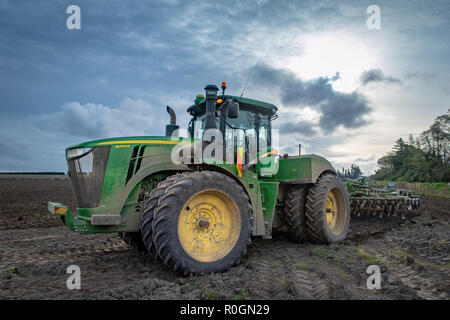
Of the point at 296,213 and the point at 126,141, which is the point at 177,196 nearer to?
the point at 126,141

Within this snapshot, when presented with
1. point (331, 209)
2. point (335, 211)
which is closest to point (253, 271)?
point (331, 209)

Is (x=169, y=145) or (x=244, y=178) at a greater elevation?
(x=169, y=145)

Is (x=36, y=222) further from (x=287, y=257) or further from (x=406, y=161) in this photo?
(x=406, y=161)

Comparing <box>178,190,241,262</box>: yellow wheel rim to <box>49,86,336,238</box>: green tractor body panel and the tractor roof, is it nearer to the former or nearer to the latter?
<box>49,86,336,238</box>: green tractor body panel

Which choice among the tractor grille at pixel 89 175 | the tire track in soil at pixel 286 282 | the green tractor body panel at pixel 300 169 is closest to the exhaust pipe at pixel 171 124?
the tractor grille at pixel 89 175

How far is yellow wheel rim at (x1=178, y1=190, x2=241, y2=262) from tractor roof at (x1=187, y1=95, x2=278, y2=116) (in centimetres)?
230

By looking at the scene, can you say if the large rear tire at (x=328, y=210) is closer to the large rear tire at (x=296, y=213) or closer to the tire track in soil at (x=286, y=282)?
the large rear tire at (x=296, y=213)

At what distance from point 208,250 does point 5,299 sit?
2.45 metres

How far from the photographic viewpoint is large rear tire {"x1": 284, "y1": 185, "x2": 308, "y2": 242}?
664 cm

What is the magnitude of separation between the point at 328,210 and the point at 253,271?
3339 millimetres

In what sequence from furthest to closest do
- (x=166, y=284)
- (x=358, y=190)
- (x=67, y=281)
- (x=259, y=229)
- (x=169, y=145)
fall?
1. (x=358, y=190)
2. (x=259, y=229)
3. (x=169, y=145)
4. (x=67, y=281)
5. (x=166, y=284)

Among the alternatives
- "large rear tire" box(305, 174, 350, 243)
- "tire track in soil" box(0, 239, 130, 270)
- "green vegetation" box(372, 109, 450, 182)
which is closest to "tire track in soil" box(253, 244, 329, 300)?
"large rear tire" box(305, 174, 350, 243)
